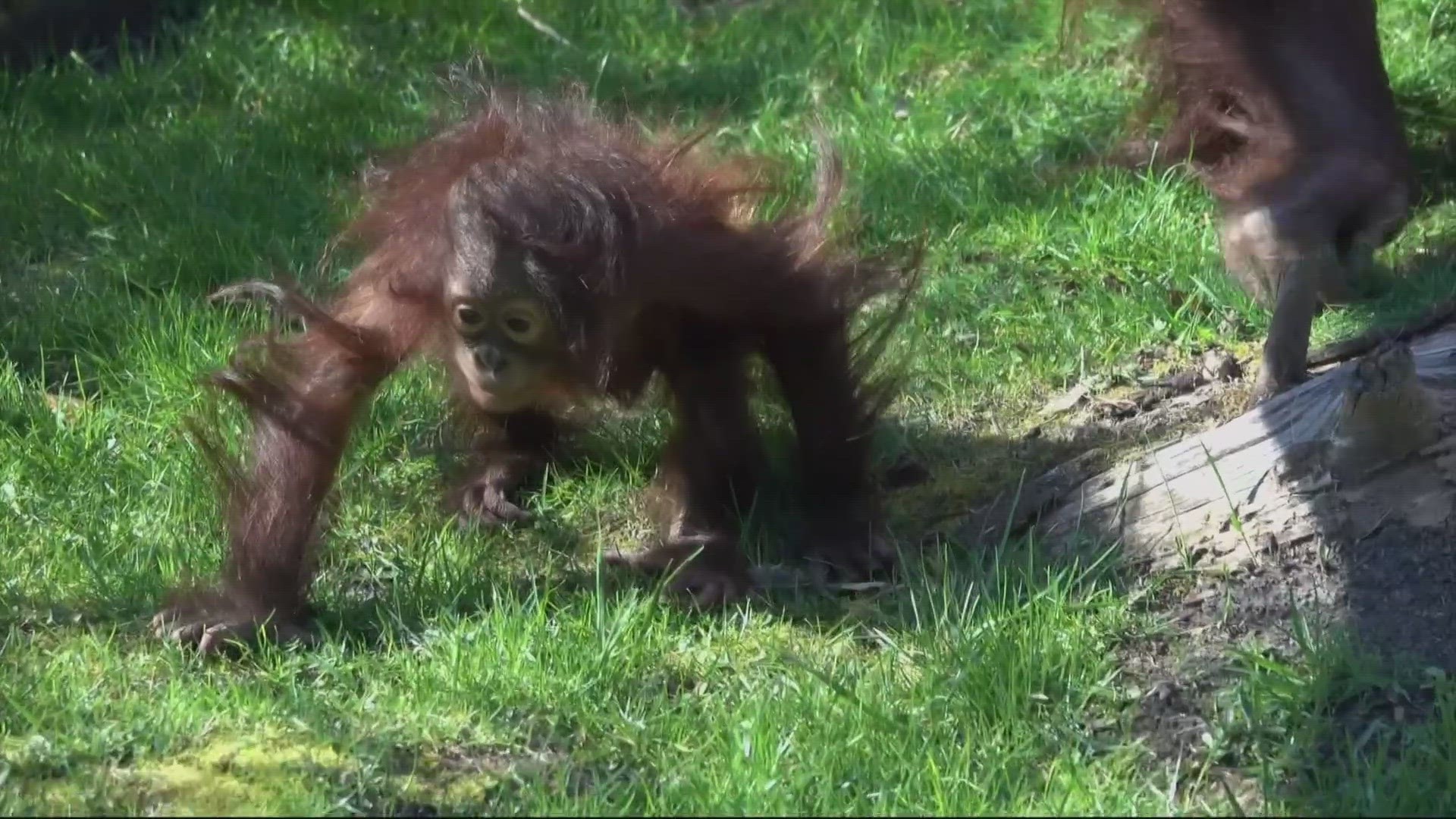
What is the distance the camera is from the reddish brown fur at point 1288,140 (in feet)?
12.4

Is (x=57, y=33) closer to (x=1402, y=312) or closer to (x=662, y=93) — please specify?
(x=662, y=93)

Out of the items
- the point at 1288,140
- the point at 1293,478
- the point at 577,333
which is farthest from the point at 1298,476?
the point at 1288,140

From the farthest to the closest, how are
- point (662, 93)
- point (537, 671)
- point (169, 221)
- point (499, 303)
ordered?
point (662, 93)
point (169, 221)
point (499, 303)
point (537, 671)

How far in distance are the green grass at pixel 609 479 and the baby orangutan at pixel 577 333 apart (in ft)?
0.47

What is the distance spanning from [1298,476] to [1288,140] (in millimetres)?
1317

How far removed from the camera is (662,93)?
213 inches

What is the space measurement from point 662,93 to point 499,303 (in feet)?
7.97

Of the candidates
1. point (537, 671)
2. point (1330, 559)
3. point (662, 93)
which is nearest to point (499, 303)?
point (537, 671)

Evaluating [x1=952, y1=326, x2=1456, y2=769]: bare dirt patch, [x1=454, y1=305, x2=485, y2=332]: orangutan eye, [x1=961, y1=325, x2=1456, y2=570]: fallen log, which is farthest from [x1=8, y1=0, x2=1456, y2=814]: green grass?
[x1=454, y1=305, x2=485, y2=332]: orangutan eye

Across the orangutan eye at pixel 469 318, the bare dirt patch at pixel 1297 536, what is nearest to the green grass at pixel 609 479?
the bare dirt patch at pixel 1297 536

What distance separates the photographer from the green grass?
260cm

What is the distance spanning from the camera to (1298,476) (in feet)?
10.1

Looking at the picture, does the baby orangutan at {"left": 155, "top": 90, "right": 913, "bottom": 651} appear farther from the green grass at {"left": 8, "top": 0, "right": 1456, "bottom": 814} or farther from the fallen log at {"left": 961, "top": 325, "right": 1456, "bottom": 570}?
the fallen log at {"left": 961, "top": 325, "right": 1456, "bottom": 570}

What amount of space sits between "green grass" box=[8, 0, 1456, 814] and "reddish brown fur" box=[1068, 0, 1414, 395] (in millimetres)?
157
